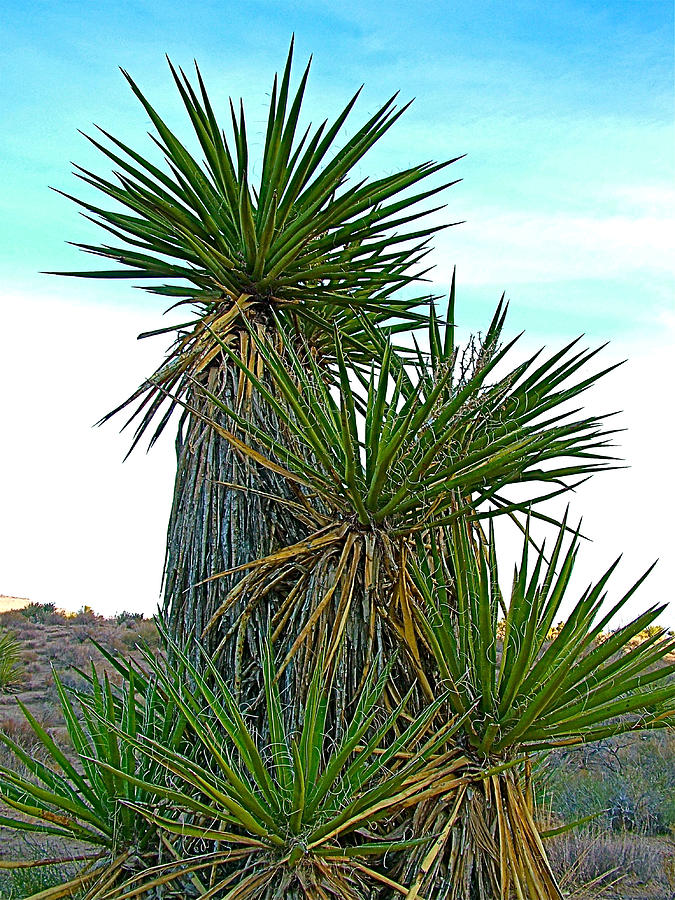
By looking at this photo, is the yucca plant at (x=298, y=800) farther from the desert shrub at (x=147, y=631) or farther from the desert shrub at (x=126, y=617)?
the desert shrub at (x=126, y=617)

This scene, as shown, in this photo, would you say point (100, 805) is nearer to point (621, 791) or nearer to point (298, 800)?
point (298, 800)

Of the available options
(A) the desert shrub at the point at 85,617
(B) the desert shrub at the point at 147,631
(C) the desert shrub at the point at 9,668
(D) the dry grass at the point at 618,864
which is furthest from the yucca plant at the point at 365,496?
(A) the desert shrub at the point at 85,617

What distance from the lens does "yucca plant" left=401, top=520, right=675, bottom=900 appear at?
2.49m

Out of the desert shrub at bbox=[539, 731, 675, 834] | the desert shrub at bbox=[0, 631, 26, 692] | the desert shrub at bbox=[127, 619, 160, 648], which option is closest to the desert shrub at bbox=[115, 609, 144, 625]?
the desert shrub at bbox=[127, 619, 160, 648]

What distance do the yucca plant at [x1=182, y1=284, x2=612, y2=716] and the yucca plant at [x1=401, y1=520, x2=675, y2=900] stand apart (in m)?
0.21

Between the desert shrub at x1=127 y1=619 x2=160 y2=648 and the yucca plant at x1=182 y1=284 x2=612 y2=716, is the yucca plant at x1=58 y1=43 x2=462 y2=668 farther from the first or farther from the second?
the desert shrub at x1=127 y1=619 x2=160 y2=648

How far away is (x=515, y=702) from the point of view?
2.64 m

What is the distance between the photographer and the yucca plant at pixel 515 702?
8.16 feet

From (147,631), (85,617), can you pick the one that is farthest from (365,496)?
(85,617)

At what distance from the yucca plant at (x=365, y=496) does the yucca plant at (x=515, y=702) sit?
209 mm

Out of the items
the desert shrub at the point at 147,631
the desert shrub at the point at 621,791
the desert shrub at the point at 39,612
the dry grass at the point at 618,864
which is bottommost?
the dry grass at the point at 618,864

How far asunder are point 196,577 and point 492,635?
1331 mm

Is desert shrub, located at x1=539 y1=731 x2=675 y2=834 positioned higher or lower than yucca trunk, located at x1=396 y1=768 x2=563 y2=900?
lower

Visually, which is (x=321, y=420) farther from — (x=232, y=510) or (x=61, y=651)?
(x=61, y=651)
